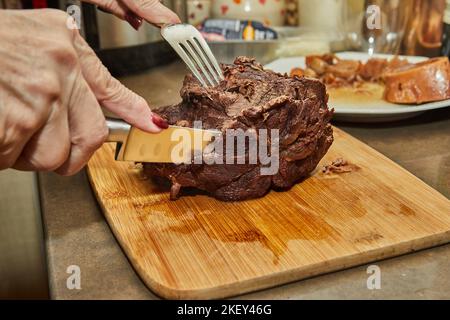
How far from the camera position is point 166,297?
1.00 meters

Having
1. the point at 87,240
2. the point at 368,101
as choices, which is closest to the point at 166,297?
the point at 87,240

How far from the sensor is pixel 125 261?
1.12m

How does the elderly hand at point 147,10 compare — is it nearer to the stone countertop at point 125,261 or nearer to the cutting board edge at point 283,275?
the stone countertop at point 125,261

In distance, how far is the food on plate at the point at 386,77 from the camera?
178 cm

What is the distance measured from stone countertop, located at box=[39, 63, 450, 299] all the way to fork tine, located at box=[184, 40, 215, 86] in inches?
16.8

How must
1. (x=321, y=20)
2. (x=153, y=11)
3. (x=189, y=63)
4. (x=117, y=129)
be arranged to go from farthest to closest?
(x=321, y=20)
(x=153, y=11)
(x=189, y=63)
(x=117, y=129)

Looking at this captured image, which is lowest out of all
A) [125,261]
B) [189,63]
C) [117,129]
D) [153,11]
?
[125,261]

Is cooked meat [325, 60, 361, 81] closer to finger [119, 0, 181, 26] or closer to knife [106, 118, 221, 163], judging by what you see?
finger [119, 0, 181, 26]

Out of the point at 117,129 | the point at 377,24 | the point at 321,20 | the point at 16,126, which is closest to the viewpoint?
the point at 16,126

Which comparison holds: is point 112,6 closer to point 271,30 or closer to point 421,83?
point 421,83

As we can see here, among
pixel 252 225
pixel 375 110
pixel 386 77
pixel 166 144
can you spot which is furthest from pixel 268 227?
pixel 386 77

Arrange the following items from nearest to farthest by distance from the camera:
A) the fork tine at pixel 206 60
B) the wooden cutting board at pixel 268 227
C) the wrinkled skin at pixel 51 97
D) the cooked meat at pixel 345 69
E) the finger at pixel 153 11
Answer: the wrinkled skin at pixel 51 97 → the wooden cutting board at pixel 268 227 → the fork tine at pixel 206 60 → the finger at pixel 153 11 → the cooked meat at pixel 345 69

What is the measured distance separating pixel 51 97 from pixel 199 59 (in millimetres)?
499

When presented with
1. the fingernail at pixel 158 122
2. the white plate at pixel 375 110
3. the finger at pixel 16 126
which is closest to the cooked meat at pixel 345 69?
the white plate at pixel 375 110
